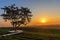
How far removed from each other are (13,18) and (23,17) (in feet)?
12.0

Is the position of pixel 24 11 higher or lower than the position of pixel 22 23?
higher

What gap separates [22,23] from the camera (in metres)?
60.3

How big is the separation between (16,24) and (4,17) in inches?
201

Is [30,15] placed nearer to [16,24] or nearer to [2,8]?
[16,24]

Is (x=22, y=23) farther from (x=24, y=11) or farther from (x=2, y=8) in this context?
(x=2, y=8)

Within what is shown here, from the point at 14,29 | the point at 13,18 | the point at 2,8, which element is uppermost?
the point at 2,8

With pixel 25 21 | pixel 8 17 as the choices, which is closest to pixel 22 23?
pixel 25 21

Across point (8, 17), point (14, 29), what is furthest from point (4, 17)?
point (14, 29)

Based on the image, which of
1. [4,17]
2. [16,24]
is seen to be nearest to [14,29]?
[16,24]

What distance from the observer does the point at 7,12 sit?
59.3m

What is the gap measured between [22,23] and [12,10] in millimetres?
5755

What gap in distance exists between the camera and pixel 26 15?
199 ft

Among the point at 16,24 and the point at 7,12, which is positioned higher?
the point at 7,12

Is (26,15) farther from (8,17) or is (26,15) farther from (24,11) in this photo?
(8,17)
